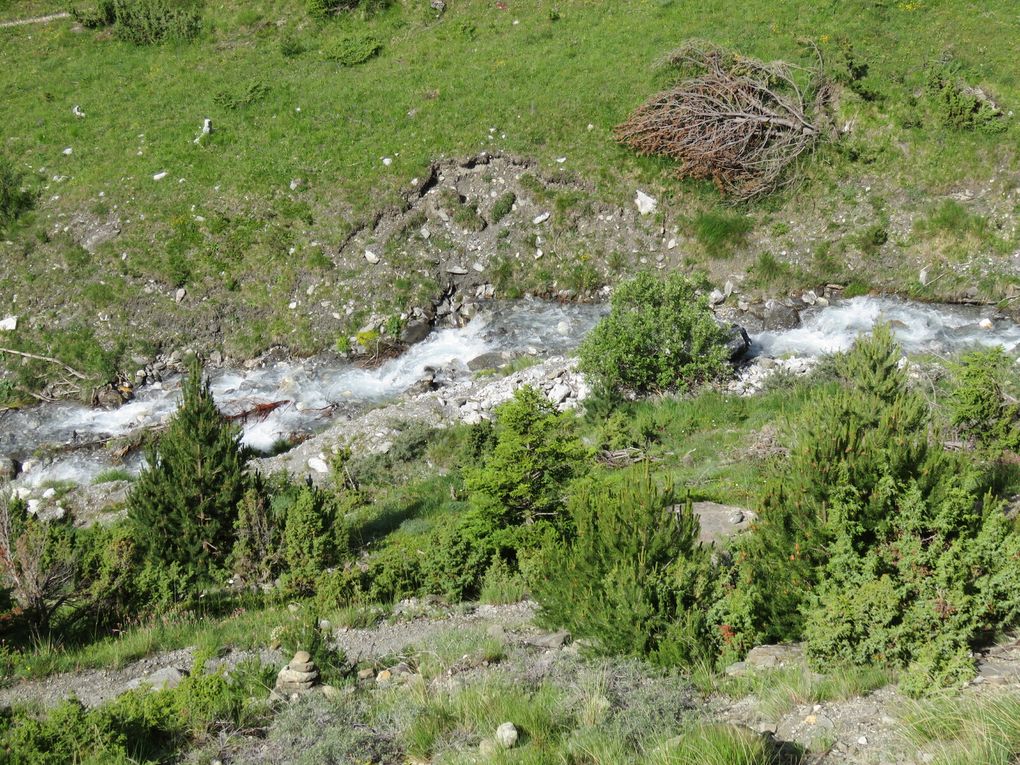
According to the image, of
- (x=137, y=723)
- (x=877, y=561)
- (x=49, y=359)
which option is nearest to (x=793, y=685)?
(x=877, y=561)

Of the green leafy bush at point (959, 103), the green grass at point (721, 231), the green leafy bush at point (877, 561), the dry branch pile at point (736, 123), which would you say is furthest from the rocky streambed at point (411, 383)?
the green leafy bush at point (877, 561)

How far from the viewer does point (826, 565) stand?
8922 mm

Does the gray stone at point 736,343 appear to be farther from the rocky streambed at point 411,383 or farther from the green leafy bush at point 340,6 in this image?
the green leafy bush at point 340,6

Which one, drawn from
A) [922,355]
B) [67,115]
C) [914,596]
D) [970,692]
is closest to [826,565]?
[914,596]

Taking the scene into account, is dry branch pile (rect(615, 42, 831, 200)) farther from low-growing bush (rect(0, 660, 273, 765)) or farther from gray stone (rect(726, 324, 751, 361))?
low-growing bush (rect(0, 660, 273, 765))

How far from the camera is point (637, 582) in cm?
891

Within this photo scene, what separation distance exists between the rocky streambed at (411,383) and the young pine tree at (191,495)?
475cm

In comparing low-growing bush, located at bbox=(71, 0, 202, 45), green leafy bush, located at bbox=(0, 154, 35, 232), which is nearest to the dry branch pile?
green leafy bush, located at bbox=(0, 154, 35, 232)

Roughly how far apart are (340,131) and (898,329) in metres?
18.1

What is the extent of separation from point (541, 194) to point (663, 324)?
27.1ft

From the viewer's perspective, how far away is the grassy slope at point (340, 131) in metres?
25.3

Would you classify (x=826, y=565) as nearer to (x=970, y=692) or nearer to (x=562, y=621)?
(x=970, y=692)

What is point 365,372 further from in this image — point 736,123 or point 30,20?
point 30,20

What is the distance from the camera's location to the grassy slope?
25.3 m
